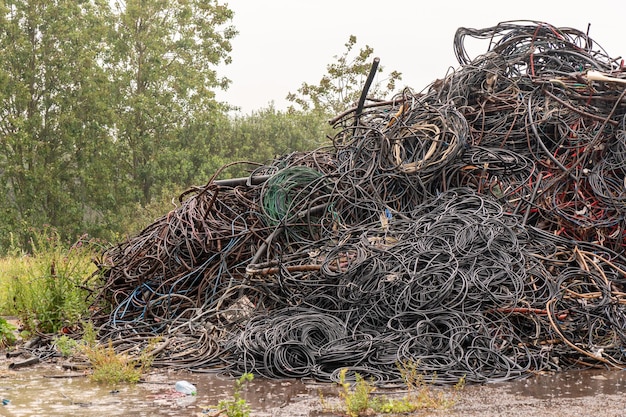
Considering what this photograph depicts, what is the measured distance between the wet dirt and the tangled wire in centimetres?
26

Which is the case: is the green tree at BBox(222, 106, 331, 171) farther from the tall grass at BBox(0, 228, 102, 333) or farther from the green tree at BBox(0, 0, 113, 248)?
the tall grass at BBox(0, 228, 102, 333)

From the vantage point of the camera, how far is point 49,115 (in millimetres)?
29062

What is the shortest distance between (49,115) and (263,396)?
25.6m

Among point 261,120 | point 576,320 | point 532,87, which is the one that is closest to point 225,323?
point 576,320

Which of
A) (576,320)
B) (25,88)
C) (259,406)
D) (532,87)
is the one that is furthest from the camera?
(25,88)

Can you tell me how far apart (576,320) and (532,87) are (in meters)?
3.64

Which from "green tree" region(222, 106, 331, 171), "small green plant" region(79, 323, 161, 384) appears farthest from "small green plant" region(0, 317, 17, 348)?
"green tree" region(222, 106, 331, 171)

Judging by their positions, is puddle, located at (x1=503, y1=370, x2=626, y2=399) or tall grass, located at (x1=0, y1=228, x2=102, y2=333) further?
tall grass, located at (x1=0, y1=228, x2=102, y2=333)

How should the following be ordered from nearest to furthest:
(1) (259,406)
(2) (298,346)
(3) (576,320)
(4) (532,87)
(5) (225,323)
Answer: (1) (259,406), (2) (298,346), (3) (576,320), (5) (225,323), (4) (532,87)

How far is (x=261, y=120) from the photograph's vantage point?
34.0 metres

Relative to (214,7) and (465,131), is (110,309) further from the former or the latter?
(214,7)

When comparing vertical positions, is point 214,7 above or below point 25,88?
above

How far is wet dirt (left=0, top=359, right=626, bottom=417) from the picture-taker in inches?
Answer: 209

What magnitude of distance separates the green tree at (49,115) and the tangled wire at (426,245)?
20.6 meters
